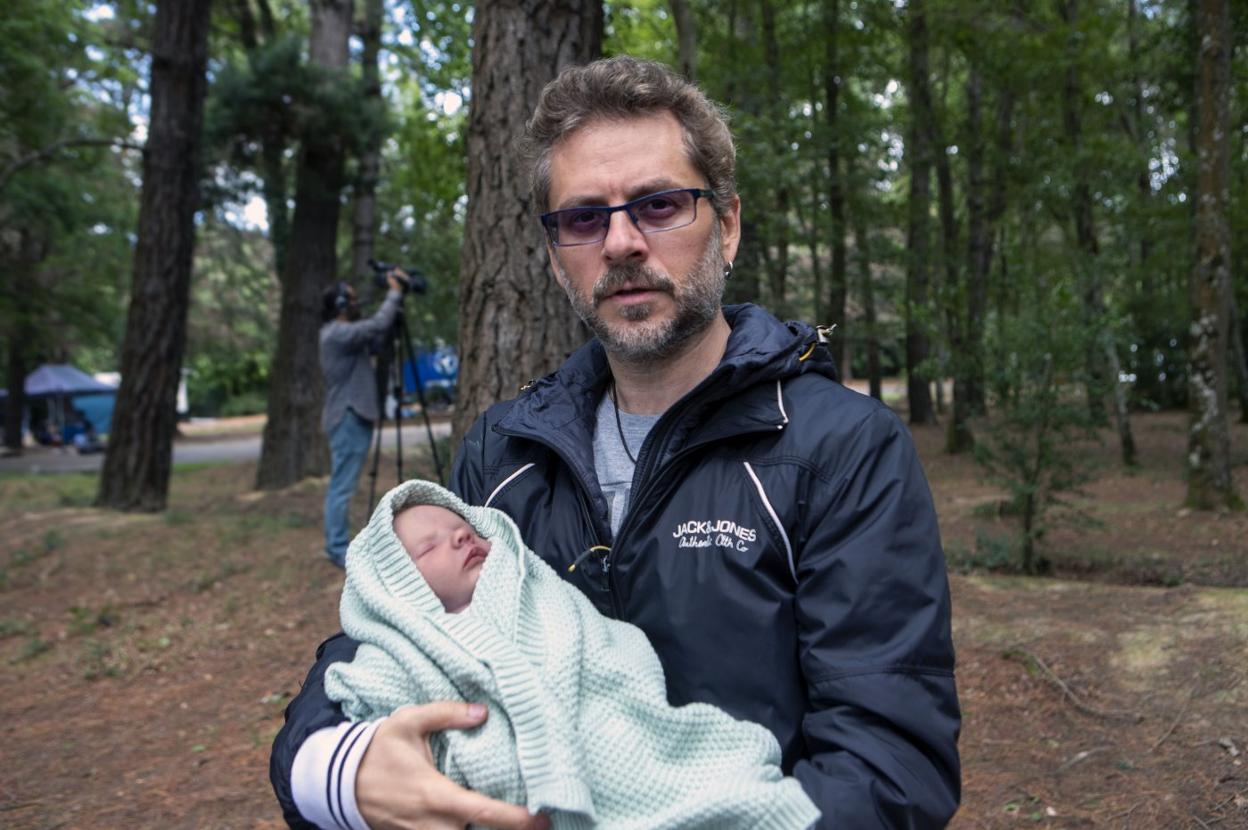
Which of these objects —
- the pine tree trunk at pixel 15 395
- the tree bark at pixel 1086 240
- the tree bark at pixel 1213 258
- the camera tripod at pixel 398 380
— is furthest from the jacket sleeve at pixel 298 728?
the pine tree trunk at pixel 15 395

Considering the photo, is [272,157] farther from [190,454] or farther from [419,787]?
[190,454]

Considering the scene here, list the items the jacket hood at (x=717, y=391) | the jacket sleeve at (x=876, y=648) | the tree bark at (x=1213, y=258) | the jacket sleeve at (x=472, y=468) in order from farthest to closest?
the tree bark at (x=1213, y=258), the jacket sleeve at (x=472, y=468), the jacket hood at (x=717, y=391), the jacket sleeve at (x=876, y=648)

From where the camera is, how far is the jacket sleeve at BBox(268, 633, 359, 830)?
1752 mm

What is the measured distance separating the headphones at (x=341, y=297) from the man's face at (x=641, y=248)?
6137 millimetres

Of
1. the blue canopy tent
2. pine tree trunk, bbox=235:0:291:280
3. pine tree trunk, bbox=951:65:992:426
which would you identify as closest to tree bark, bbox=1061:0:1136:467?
pine tree trunk, bbox=951:65:992:426

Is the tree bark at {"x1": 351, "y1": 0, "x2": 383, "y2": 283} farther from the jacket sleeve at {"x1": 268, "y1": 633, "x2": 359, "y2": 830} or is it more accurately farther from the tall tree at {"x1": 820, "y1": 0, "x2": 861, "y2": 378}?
the jacket sleeve at {"x1": 268, "y1": 633, "x2": 359, "y2": 830}

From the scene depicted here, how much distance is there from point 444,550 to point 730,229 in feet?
2.96

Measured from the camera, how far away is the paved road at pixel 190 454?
2250 cm

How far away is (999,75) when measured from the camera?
14.4 metres

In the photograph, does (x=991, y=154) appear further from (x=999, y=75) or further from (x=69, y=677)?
(x=69, y=677)

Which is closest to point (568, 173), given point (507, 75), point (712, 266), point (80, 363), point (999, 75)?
point (712, 266)

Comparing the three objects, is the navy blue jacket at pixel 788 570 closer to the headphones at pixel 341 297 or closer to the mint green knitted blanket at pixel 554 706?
the mint green knitted blanket at pixel 554 706

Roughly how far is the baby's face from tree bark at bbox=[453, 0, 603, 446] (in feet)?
7.85

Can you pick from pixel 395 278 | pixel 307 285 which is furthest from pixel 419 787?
pixel 307 285
